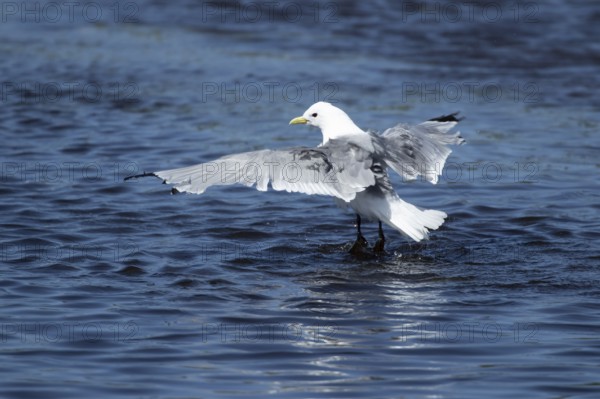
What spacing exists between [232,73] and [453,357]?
9584 millimetres

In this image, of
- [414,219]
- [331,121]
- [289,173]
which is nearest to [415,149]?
[331,121]

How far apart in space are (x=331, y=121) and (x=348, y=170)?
1077 millimetres

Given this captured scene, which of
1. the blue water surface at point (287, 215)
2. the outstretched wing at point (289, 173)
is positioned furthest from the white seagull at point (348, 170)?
the blue water surface at point (287, 215)

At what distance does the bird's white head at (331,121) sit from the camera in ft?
29.2

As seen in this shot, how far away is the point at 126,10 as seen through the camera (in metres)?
19.5

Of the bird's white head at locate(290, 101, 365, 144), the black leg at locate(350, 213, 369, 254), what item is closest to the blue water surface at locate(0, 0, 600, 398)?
the black leg at locate(350, 213, 369, 254)

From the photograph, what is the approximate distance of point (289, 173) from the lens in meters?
7.96

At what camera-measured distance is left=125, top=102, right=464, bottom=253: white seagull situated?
25.9ft

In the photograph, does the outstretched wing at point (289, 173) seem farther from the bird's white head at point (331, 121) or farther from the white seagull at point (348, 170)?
the bird's white head at point (331, 121)

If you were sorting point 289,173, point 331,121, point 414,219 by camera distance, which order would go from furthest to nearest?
point 331,121
point 414,219
point 289,173

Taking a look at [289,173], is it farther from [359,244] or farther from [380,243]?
[380,243]

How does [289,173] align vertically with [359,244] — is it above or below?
above

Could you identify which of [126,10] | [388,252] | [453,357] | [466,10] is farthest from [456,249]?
[126,10]

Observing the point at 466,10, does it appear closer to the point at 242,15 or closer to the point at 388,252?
the point at 242,15
